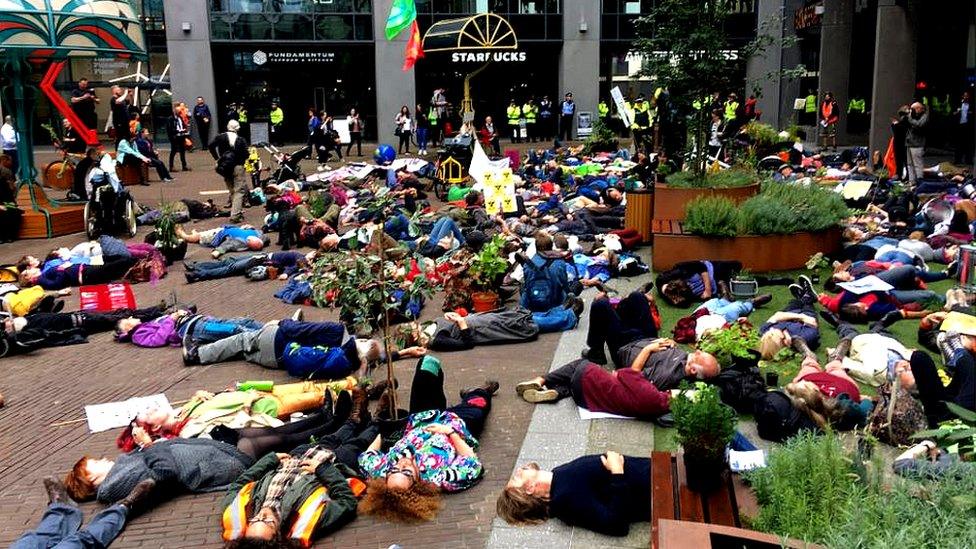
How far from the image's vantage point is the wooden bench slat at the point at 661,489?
512cm

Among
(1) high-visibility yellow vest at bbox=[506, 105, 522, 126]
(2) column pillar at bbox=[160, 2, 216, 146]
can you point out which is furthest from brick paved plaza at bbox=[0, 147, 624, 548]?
(2) column pillar at bbox=[160, 2, 216, 146]

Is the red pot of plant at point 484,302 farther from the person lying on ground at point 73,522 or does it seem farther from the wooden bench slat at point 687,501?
the wooden bench slat at point 687,501

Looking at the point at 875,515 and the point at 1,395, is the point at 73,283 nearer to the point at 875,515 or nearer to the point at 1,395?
the point at 1,395

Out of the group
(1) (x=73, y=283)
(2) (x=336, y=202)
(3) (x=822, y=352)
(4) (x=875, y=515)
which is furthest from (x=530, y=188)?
(4) (x=875, y=515)

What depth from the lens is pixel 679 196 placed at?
14.5 m

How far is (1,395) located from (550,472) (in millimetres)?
5963

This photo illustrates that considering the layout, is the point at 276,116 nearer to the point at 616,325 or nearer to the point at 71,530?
the point at 616,325

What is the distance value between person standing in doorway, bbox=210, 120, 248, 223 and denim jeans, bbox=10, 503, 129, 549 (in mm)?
13142

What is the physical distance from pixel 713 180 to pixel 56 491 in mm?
11207

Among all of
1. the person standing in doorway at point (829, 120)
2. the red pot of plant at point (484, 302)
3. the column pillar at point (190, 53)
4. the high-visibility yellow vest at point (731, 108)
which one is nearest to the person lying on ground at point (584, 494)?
the red pot of plant at point (484, 302)

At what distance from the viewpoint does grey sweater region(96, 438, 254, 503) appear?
22.2 feet

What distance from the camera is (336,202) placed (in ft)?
62.8

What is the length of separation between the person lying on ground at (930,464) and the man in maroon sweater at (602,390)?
204 cm

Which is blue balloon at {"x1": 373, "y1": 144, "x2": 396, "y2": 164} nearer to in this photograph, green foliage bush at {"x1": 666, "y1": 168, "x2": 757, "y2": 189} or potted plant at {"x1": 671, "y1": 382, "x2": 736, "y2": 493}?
green foliage bush at {"x1": 666, "y1": 168, "x2": 757, "y2": 189}
